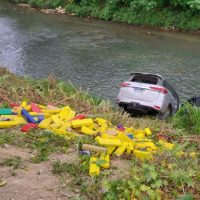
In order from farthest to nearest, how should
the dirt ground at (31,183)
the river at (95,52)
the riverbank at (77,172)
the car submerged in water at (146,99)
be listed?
1. the river at (95,52)
2. the car submerged in water at (146,99)
3. the riverbank at (77,172)
4. the dirt ground at (31,183)

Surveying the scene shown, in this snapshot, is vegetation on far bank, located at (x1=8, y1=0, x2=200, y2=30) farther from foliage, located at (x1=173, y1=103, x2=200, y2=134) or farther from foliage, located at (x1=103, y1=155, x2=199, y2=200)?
foliage, located at (x1=103, y1=155, x2=199, y2=200)

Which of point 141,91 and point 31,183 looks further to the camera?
point 141,91

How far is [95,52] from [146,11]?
6438 mm

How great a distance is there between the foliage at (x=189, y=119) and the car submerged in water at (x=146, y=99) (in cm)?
91

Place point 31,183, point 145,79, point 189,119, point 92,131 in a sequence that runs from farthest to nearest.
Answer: point 145,79, point 189,119, point 92,131, point 31,183

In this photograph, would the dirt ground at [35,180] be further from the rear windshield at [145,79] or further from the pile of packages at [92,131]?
the rear windshield at [145,79]

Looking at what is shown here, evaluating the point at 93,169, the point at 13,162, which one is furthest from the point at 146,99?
the point at 13,162

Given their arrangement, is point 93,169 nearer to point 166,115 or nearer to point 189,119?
point 189,119

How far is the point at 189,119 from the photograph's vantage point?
10.6m

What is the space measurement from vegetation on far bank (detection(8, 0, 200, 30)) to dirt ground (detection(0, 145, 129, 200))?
1911 centimetres

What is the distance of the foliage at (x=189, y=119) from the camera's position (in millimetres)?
10089

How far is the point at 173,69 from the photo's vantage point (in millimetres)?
18688

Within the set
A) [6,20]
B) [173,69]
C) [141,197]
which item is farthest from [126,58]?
[141,197]

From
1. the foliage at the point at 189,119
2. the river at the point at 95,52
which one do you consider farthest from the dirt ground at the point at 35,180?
the river at the point at 95,52
